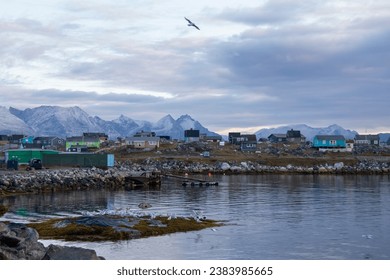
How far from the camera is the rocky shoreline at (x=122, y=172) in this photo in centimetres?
6228

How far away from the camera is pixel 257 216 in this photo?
4084cm

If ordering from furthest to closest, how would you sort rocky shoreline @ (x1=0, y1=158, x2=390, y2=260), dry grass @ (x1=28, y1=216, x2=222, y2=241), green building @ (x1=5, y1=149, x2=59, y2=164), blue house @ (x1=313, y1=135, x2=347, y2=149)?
blue house @ (x1=313, y1=135, x2=347, y2=149), green building @ (x1=5, y1=149, x2=59, y2=164), dry grass @ (x1=28, y1=216, x2=222, y2=241), rocky shoreline @ (x1=0, y1=158, x2=390, y2=260)

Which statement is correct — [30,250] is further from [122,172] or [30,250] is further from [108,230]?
[122,172]

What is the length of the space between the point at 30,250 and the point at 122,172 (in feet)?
181

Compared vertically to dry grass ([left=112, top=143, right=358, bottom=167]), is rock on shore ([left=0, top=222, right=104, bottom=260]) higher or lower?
lower

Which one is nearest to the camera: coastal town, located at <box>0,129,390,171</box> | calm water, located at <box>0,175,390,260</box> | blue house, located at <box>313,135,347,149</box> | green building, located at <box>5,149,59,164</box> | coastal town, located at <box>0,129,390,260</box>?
calm water, located at <box>0,175,390,260</box>

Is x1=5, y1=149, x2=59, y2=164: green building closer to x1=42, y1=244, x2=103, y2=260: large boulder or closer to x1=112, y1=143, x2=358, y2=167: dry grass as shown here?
x1=112, y1=143, x2=358, y2=167: dry grass

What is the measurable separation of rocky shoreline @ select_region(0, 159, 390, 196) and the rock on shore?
119 ft

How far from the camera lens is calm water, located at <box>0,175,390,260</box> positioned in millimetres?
27641

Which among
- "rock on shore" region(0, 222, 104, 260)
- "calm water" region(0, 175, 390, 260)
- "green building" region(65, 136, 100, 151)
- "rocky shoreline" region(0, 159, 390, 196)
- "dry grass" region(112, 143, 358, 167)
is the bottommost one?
"calm water" region(0, 175, 390, 260)

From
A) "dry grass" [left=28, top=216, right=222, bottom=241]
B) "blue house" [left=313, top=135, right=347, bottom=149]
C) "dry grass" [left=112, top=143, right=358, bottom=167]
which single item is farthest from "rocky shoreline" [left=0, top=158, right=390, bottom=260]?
"blue house" [left=313, top=135, right=347, bottom=149]

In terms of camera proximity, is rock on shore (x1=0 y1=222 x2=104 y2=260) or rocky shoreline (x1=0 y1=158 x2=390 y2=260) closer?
rock on shore (x1=0 y1=222 x2=104 y2=260)

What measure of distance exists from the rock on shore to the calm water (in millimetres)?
4510

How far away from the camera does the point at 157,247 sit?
28312 mm
